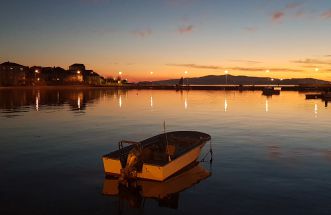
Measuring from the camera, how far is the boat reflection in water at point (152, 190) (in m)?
16.7

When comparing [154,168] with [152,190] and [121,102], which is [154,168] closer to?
[152,190]

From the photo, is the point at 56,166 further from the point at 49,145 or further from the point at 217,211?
the point at 217,211

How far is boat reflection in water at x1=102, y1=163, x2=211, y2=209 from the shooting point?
16719mm

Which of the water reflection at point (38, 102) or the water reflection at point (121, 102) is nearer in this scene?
the water reflection at point (38, 102)

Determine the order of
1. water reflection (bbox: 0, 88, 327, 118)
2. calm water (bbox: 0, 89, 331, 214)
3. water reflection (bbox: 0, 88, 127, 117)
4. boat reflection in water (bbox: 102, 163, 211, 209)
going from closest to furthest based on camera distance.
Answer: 1. calm water (bbox: 0, 89, 331, 214)
2. boat reflection in water (bbox: 102, 163, 211, 209)
3. water reflection (bbox: 0, 88, 127, 117)
4. water reflection (bbox: 0, 88, 327, 118)

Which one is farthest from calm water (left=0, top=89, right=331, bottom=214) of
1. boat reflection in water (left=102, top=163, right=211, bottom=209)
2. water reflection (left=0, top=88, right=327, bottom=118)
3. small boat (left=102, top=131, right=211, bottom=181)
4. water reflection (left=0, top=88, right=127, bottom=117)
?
water reflection (left=0, top=88, right=127, bottom=117)

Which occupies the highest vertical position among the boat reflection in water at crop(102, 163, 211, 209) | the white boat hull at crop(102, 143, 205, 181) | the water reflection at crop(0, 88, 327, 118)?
the water reflection at crop(0, 88, 327, 118)

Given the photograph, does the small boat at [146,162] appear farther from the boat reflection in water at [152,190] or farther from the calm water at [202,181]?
the calm water at [202,181]

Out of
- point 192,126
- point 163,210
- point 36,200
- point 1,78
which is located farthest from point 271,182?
point 1,78

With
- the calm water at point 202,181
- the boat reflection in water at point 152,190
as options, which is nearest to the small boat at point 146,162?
the boat reflection in water at point 152,190

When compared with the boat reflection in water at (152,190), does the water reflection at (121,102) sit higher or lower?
higher

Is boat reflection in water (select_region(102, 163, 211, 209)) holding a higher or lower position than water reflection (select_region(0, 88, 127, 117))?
lower

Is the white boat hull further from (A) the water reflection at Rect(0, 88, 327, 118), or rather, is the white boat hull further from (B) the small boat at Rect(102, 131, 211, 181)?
(A) the water reflection at Rect(0, 88, 327, 118)

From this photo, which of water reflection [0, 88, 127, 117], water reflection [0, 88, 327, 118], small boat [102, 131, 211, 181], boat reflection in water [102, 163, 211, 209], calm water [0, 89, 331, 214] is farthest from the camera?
water reflection [0, 88, 327, 118]
